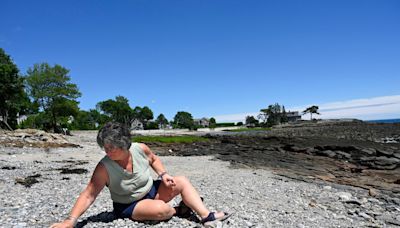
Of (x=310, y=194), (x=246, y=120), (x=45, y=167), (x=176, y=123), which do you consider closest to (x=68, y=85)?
(x=45, y=167)

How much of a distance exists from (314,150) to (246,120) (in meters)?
112

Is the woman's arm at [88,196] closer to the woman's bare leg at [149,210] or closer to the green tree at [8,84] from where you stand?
the woman's bare leg at [149,210]

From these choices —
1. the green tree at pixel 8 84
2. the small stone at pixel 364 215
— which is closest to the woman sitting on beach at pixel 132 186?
the small stone at pixel 364 215

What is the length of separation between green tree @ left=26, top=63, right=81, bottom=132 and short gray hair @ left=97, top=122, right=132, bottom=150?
4135 cm

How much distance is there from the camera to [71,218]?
4.12 meters

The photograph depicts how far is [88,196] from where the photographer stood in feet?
14.0

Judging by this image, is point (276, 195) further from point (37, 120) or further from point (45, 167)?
point (37, 120)

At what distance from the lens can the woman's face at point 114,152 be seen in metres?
4.26

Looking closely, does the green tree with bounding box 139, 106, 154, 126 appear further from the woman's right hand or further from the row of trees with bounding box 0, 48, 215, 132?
the woman's right hand

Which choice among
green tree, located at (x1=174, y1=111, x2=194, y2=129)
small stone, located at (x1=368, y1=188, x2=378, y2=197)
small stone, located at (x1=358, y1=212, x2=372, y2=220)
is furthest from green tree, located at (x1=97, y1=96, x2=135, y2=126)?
small stone, located at (x1=358, y1=212, x2=372, y2=220)

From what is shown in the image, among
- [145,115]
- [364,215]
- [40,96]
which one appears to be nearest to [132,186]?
[364,215]

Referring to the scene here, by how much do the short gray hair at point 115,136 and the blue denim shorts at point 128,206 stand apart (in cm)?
97

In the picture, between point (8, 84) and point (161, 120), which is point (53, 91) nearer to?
point (8, 84)

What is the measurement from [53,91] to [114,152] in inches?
1674
